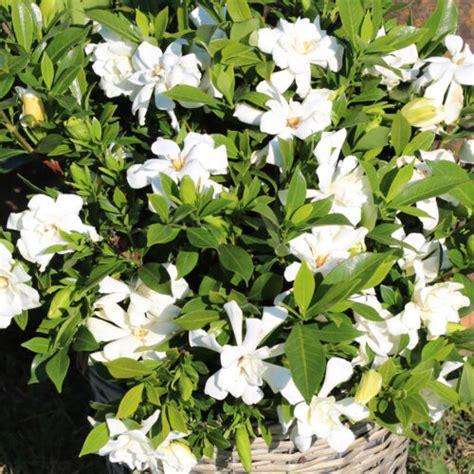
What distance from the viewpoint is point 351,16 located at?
1.42 metres

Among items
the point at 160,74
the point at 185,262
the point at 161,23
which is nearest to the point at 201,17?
the point at 161,23

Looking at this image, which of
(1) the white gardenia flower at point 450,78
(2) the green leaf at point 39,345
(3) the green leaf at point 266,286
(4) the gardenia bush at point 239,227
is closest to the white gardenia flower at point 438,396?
(4) the gardenia bush at point 239,227

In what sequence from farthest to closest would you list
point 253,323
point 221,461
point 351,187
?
point 221,461
point 351,187
point 253,323

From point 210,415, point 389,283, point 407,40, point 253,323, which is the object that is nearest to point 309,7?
point 407,40

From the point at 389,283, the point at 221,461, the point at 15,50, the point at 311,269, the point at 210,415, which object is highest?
the point at 15,50

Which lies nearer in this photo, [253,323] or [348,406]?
[253,323]

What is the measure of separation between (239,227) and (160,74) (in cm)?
30

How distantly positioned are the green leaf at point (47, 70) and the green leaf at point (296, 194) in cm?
46

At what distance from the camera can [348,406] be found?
51.3 inches

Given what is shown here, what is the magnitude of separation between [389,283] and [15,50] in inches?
30.5

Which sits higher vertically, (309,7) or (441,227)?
(309,7)

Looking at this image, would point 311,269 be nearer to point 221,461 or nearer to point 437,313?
point 437,313

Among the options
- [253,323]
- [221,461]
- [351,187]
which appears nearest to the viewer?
[253,323]

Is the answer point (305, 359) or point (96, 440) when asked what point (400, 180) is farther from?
point (96, 440)
